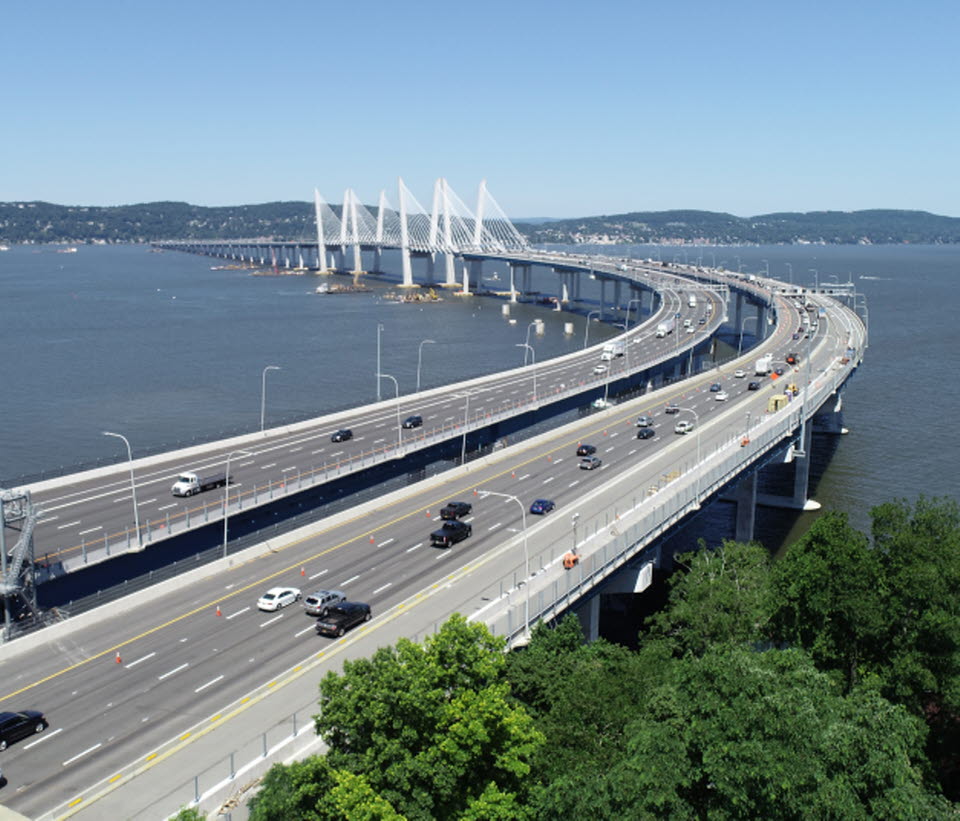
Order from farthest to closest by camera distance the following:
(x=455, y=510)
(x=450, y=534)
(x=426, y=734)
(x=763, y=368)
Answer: (x=763, y=368) → (x=455, y=510) → (x=450, y=534) → (x=426, y=734)

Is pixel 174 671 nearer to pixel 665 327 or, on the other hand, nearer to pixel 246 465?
pixel 246 465

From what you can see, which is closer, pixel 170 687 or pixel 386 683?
pixel 386 683

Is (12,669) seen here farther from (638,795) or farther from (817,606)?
(817,606)

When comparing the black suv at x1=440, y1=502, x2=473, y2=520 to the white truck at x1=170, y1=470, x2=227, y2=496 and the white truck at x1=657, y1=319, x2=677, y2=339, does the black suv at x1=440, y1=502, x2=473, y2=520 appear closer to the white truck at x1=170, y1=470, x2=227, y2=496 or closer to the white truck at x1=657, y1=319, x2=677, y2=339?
the white truck at x1=170, y1=470, x2=227, y2=496

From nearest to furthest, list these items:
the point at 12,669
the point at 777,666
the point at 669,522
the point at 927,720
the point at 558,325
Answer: the point at 777,666, the point at 927,720, the point at 12,669, the point at 669,522, the point at 558,325

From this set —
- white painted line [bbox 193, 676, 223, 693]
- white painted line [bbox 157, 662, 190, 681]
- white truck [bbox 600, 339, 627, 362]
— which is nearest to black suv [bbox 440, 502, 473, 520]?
white painted line [bbox 157, 662, 190, 681]

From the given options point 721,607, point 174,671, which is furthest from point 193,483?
point 721,607

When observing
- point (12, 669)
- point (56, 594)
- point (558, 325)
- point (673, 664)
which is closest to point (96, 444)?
point (56, 594)
